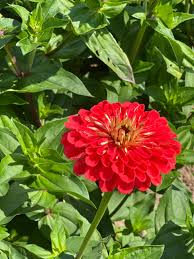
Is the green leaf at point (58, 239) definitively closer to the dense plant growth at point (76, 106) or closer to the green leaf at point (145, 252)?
the dense plant growth at point (76, 106)

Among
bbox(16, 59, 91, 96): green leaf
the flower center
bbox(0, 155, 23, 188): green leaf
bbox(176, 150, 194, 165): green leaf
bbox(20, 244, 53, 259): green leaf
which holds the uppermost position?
the flower center

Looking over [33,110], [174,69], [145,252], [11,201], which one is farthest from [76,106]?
[145,252]

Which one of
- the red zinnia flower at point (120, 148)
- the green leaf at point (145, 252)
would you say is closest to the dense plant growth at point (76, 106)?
the green leaf at point (145, 252)

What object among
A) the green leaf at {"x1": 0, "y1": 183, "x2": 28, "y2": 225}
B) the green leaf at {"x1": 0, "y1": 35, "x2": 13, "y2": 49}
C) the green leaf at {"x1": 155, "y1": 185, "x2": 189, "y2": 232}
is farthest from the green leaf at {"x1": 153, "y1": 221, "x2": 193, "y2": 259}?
the green leaf at {"x1": 0, "y1": 35, "x2": 13, "y2": 49}

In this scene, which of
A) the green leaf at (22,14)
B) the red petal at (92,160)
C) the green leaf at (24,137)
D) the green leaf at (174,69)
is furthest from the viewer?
the green leaf at (174,69)

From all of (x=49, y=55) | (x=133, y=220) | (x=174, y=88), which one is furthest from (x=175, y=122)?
(x=49, y=55)

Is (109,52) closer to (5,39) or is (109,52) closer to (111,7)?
(111,7)

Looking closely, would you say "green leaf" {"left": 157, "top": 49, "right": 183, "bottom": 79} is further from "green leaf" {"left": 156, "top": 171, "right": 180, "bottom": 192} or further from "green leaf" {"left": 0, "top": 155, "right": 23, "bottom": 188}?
"green leaf" {"left": 0, "top": 155, "right": 23, "bottom": 188}
